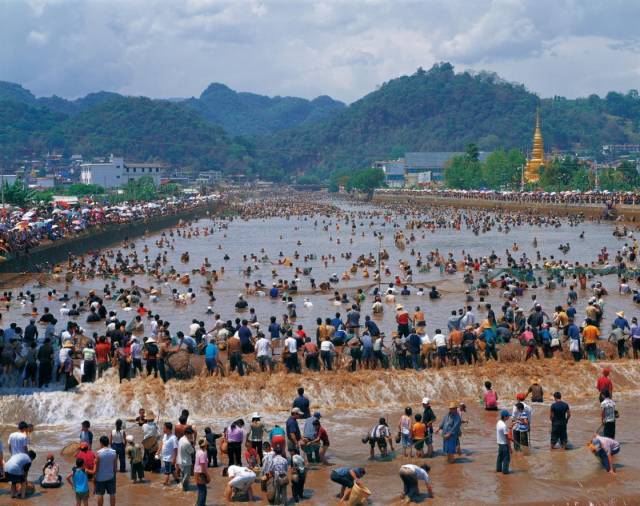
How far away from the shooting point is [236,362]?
741 inches

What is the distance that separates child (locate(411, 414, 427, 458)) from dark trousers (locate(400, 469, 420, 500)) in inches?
71.3

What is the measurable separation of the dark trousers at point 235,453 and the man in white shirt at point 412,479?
2.74 m

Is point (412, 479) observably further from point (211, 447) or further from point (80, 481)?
point (80, 481)

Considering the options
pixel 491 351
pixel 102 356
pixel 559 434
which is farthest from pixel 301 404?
pixel 491 351

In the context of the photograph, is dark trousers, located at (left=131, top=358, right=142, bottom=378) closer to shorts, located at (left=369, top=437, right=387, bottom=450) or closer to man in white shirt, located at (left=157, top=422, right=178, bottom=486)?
man in white shirt, located at (left=157, top=422, right=178, bottom=486)

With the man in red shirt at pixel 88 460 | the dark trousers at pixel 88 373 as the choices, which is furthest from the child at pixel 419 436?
the dark trousers at pixel 88 373

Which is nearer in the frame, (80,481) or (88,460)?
(80,481)

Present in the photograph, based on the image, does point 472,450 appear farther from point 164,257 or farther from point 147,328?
point 164,257

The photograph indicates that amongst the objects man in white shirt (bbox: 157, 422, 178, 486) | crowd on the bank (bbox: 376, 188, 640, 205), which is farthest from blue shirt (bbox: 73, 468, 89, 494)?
crowd on the bank (bbox: 376, 188, 640, 205)

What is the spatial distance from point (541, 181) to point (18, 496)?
110 metres

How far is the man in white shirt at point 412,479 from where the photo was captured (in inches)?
470

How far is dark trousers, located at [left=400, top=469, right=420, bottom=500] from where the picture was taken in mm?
11938

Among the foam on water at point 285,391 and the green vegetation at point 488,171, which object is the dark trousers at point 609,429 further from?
the green vegetation at point 488,171

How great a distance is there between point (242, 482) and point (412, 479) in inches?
94.5
